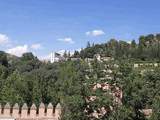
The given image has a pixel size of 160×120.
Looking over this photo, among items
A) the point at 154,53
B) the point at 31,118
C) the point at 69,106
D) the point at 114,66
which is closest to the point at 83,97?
the point at 69,106

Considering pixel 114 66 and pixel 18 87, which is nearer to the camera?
pixel 114 66

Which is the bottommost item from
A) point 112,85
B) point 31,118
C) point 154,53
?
point 31,118

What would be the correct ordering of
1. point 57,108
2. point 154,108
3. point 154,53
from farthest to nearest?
point 154,53, point 57,108, point 154,108

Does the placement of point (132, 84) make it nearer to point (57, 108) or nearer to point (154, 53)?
point (57, 108)

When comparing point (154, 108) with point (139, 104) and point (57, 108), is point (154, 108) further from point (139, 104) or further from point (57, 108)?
point (57, 108)

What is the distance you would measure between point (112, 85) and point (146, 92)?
1.68 metres

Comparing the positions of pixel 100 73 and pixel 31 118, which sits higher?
pixel 100 73

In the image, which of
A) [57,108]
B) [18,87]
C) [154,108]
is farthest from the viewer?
[18,87]

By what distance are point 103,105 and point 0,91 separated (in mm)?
21983

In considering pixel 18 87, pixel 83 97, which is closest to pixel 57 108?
pixel 83 97

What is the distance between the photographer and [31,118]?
23.7 m

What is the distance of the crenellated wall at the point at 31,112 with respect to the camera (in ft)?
77.6

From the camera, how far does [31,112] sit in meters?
23.8

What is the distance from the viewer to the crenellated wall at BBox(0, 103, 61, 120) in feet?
77.6
